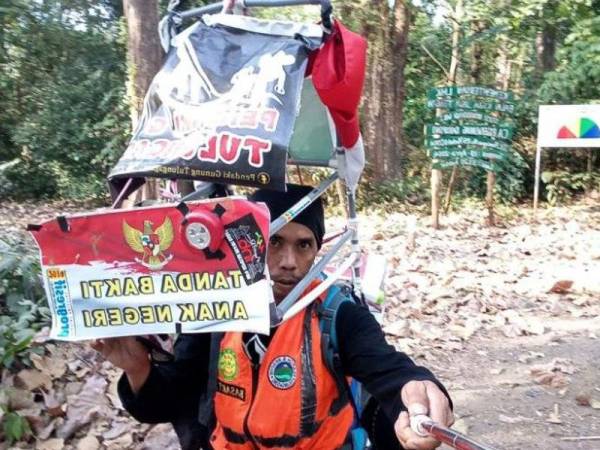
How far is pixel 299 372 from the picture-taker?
5.85 ft

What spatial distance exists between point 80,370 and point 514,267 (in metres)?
4.68

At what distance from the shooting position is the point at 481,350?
481 centimetres

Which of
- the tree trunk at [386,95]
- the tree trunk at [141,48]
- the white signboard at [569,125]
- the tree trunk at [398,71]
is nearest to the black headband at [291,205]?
the tree trunk at [141,48]

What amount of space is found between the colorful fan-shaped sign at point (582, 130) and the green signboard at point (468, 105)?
3.29 ft

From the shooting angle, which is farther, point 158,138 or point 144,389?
point 144,389

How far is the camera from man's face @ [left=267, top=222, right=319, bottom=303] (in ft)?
6.29

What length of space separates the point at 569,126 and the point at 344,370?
8.60 meters

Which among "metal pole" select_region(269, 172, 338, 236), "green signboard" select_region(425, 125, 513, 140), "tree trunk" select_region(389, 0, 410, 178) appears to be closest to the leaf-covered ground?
"green signboard" select_region(425, 125, 513, 140)

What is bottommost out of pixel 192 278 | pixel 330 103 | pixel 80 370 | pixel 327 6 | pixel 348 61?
pixel 80 370

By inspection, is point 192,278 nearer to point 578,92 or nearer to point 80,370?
point 80,370

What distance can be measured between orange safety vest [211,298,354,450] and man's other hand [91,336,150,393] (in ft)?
0.71

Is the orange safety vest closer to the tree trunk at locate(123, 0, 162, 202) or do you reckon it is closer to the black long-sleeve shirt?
the black long-sleeve shirt

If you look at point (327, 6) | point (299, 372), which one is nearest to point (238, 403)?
point (299, 372)

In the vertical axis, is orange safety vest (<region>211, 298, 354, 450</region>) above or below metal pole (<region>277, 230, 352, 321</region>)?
below
